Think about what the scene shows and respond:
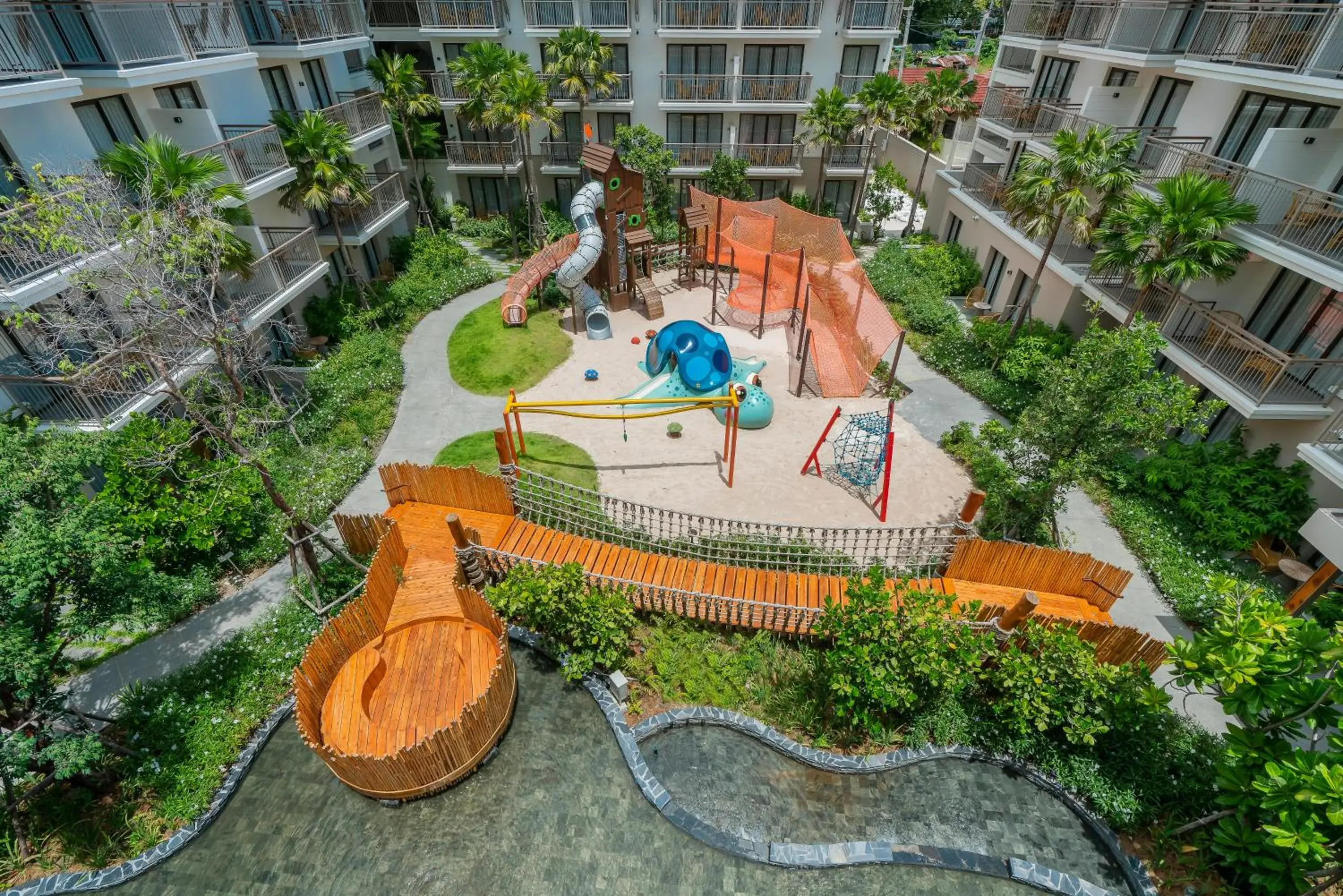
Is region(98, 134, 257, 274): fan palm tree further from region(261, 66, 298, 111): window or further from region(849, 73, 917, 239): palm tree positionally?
region(849, 73, 917, 239): palm tree

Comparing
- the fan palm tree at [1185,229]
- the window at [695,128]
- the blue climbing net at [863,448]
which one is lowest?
the blue climbing net at [863,448]

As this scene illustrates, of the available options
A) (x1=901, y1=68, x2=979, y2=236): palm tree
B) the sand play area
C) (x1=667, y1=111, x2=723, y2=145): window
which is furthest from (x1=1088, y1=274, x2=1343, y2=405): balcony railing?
(x1=667, y1=111, x2=723, y2=145): window

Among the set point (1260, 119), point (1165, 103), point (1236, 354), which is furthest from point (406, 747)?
point (1165, 103)

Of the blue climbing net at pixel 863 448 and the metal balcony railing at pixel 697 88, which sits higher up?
the metal balcony railing at pixel 697 88

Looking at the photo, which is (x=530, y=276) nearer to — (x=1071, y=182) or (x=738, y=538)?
(x=738, y=538)

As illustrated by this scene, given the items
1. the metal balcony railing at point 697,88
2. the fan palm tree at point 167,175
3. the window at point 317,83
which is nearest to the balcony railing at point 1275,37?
the metal balcony railing at point 697,88

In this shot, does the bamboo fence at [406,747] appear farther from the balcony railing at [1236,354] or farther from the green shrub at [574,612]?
the balcony railing at [1236,354]

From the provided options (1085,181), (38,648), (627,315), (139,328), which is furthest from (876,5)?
(38,648)

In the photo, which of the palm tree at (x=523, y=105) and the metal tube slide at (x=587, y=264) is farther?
the palm tree at (x=523, y=105)
